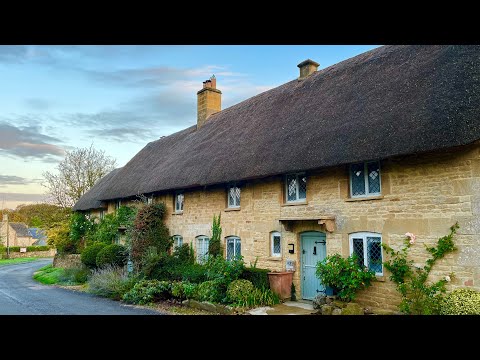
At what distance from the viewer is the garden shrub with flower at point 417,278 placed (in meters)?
8.15

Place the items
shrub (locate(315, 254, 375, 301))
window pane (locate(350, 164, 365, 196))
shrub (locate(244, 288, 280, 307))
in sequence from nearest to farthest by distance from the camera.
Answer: shrub (locate(315, 254, 375, 301)) < window pane (locate(350, 164, 365, 196)) < shrub (locate(244, 288, 280, 307))

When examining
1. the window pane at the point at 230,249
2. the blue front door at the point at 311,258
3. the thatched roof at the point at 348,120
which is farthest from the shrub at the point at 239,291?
the thatched roof at the point at 348,120

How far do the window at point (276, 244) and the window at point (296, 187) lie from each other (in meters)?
1.17

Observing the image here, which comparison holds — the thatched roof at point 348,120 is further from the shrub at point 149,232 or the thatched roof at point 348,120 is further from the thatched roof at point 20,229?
the thatched roof at point 20,229

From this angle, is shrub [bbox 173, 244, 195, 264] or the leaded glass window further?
the leaded glass window

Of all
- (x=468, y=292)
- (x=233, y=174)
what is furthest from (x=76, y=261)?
(x=468, y=292)

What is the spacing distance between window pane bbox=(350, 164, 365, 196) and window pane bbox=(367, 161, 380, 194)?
0.18 metres

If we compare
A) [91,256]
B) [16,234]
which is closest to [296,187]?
[91,256]

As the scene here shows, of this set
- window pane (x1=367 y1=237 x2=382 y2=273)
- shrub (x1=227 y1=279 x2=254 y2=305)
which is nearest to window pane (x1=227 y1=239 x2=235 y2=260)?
shrub (x1=227 y1=279 x2=254 y2=305)

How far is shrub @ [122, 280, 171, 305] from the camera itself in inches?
494

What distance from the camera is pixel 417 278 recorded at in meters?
8.63

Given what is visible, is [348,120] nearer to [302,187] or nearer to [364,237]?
[302,187]

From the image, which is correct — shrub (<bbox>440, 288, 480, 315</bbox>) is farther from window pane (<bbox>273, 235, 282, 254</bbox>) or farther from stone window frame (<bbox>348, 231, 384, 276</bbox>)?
window pane (<bbox>273, 235, 282, 254</bbox>)

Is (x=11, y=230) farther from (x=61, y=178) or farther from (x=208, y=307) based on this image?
(x=208, y=307)
